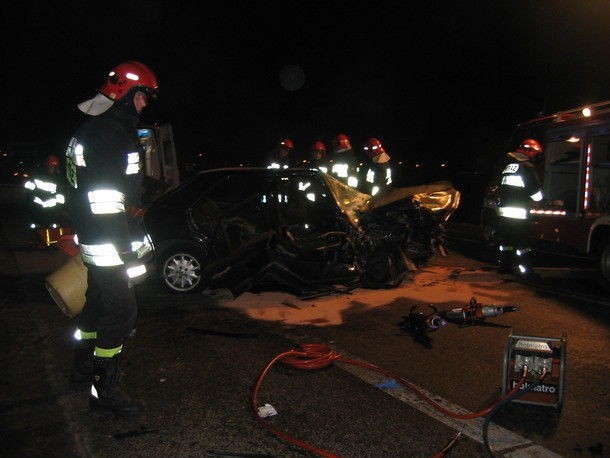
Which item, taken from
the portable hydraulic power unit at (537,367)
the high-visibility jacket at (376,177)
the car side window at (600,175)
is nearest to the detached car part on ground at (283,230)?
the high-visibility jacket at (376,177)

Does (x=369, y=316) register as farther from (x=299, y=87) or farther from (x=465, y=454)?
(x=299, y=87)

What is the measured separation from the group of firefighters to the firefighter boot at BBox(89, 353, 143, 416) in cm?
500

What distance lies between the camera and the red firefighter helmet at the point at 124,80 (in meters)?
3.55

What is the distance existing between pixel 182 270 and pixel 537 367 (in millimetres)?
4247

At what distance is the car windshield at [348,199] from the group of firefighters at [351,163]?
0.74 meters

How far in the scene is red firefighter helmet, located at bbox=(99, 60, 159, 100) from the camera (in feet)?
11.6

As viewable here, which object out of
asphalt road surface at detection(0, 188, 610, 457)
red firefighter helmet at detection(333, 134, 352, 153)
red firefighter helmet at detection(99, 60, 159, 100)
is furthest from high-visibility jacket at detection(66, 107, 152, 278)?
red firefighter helmet at detection(333, 134, 352, 153)

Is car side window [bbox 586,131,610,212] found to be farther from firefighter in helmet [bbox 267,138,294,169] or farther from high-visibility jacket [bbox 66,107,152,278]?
high-visibility jacket [bbox 66,107,152,278]

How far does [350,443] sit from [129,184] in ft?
7.05

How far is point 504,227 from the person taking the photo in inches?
306

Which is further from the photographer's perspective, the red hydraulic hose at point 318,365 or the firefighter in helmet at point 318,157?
the firefighter in helmet at point 318,157

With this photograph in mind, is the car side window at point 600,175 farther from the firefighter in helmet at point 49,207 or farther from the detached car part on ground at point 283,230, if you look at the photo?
the firefighter in helmet at point 49,207

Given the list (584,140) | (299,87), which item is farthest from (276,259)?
(299,87)

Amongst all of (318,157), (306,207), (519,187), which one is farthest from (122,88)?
(318,157)
